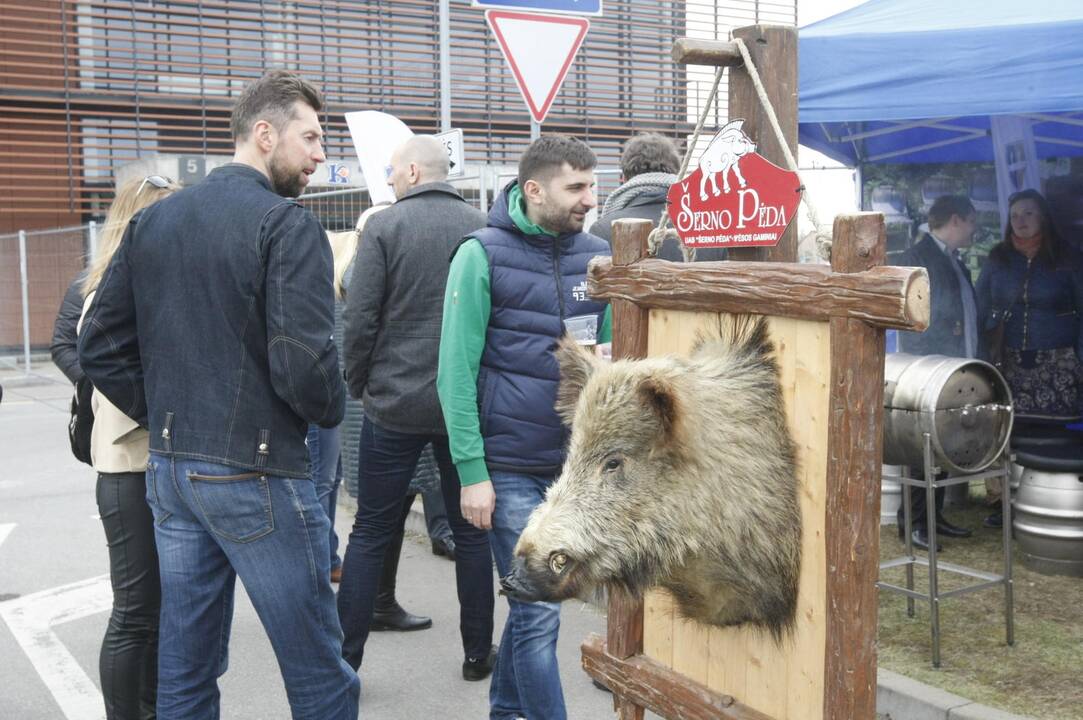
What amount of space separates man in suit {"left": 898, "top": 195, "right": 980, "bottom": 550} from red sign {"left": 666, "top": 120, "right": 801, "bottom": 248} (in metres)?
5.11

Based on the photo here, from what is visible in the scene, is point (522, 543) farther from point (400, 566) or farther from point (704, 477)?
point (400, 566)

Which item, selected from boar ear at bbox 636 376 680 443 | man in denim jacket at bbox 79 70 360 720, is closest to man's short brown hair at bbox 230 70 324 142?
man in denim jacket at bbox 79 70 360 720

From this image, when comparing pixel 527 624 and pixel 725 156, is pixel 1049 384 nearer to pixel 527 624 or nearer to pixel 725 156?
pixel 527 624

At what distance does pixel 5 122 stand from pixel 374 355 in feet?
50.9

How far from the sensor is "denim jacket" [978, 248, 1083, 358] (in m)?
6.35

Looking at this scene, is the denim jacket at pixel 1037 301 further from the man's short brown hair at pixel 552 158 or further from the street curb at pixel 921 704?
the man's short brown hair at pixel 552 158

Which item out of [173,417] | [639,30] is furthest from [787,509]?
[639,30]

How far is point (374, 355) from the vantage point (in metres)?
4.22

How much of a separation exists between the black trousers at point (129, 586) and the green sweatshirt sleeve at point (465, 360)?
3.34ft

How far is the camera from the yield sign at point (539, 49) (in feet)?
18.0

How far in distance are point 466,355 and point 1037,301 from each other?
443 cm

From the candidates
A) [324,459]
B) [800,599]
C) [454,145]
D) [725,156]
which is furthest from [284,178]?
[454,145]

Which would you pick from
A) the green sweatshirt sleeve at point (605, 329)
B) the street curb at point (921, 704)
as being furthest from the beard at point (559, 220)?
the street curb at point (921, 704)

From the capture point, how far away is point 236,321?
270 cm
